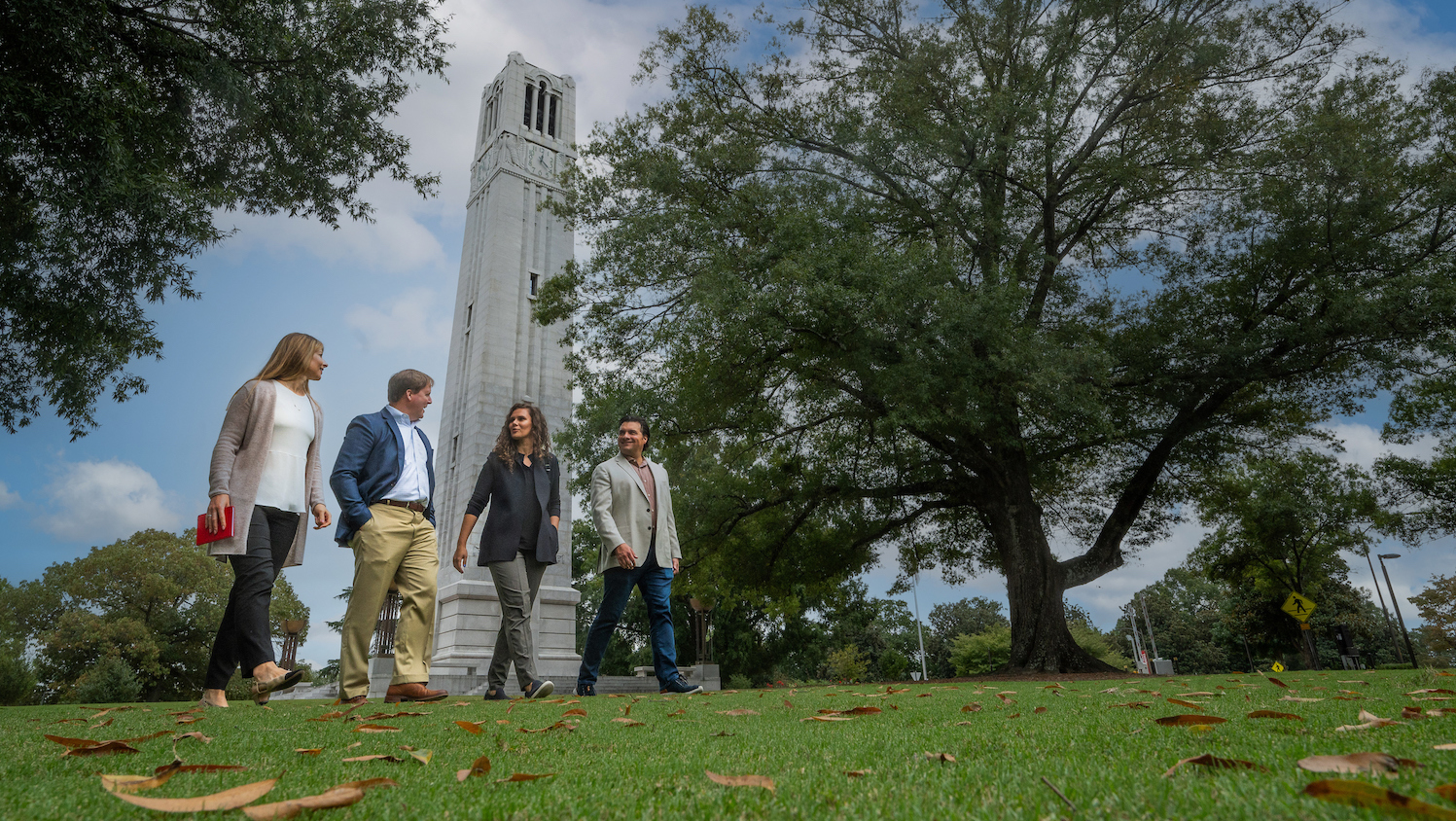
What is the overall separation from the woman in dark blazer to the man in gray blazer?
1.45ft

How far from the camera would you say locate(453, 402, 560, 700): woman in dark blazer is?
19.2 feet

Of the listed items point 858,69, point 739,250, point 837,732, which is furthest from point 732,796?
point 858,69

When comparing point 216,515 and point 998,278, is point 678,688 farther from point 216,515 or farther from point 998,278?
point 998,278

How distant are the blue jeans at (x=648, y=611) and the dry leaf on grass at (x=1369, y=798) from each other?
5.12 m

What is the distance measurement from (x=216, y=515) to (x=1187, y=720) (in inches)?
198

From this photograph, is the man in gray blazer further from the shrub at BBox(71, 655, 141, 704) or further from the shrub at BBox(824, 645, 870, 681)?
the shrub at BBox(824, 645, 870, 681)

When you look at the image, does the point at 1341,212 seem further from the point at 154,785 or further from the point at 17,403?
the point at 17,403

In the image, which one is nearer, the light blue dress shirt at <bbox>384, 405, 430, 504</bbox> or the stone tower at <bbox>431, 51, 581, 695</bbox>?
the light blue dress shirt at <bbox>384, 405, 430, 504</bbox>

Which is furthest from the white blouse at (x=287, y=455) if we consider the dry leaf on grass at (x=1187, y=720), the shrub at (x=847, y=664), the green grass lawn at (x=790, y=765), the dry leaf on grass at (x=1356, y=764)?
the shrub at (x=847, y=664)

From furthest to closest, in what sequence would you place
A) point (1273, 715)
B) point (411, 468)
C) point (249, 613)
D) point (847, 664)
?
point (847, 664) < point (411, 468) < point (249, 613) < point (1273, 715)

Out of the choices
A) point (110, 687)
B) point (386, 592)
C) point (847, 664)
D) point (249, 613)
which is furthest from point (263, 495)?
point (847, 664)

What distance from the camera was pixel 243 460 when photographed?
478cm

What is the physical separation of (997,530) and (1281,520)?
16481 millimetres

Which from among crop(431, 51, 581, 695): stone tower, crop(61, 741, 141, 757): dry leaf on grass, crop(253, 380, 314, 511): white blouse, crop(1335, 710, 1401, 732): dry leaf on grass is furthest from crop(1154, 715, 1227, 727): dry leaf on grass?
crop(431, 51, 581, 695): stone tower
